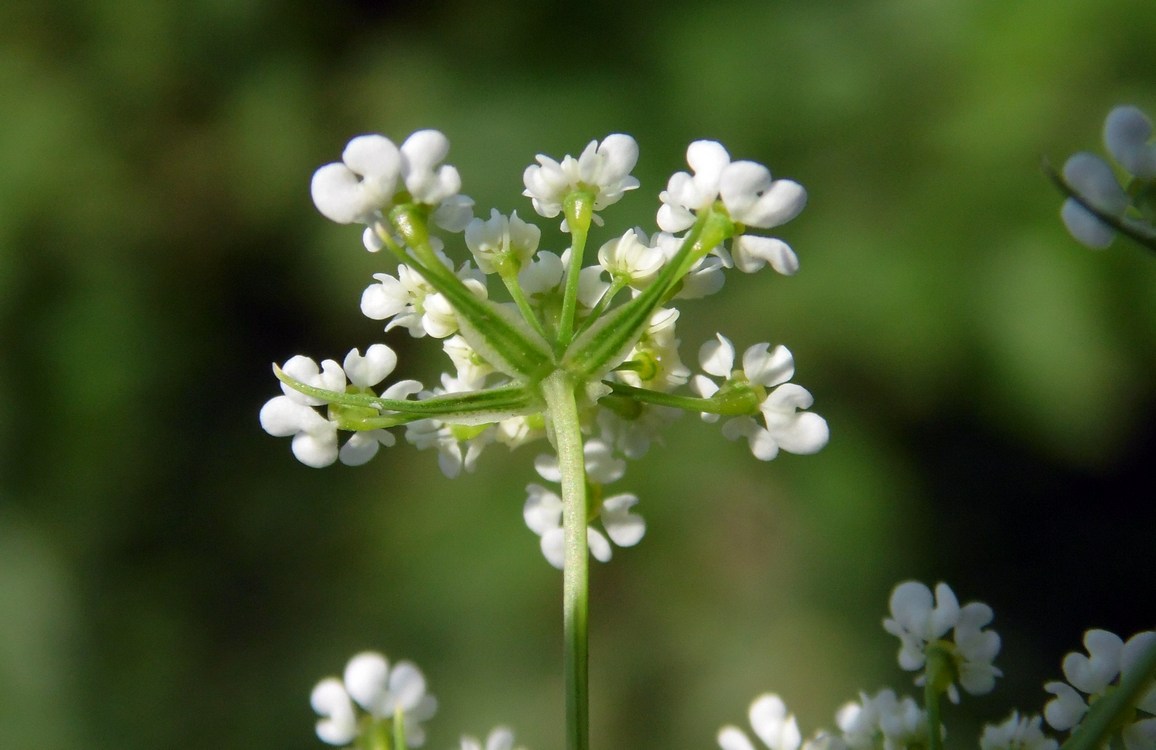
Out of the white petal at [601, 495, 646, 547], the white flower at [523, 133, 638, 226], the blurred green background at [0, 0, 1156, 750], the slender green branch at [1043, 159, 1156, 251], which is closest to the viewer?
the slender green branch at [1043, 159, 1156, 251]

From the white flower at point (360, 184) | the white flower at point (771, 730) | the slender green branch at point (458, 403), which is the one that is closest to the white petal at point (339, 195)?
the white flower at point (360, 184)

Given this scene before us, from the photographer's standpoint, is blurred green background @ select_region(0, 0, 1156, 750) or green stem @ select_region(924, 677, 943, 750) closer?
green stem @ select_region(924, 677, 943, 750)

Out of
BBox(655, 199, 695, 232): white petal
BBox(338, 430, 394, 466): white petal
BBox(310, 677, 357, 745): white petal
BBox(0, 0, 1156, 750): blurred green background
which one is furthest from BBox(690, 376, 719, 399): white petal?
BBox(0, 0, 1156, 750): blurred green background

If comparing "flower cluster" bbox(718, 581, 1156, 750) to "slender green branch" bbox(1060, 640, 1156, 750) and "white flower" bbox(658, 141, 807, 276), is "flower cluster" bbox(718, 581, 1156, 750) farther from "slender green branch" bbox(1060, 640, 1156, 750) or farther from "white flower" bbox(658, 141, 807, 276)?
"white flower" bbox(658, 141, 807, 276)

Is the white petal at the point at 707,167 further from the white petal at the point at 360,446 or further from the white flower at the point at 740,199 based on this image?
the white petal at the point at 360,446

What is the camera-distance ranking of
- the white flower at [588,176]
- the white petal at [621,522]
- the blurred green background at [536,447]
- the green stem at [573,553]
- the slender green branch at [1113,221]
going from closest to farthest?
the slender green branch at [1113,221], the green stem at [573,553], the white flower at [588,176], the white petal at [621,522], the blurred green background at [536,447]

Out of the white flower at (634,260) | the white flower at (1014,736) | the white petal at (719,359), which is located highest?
the white flower at (634,260)
